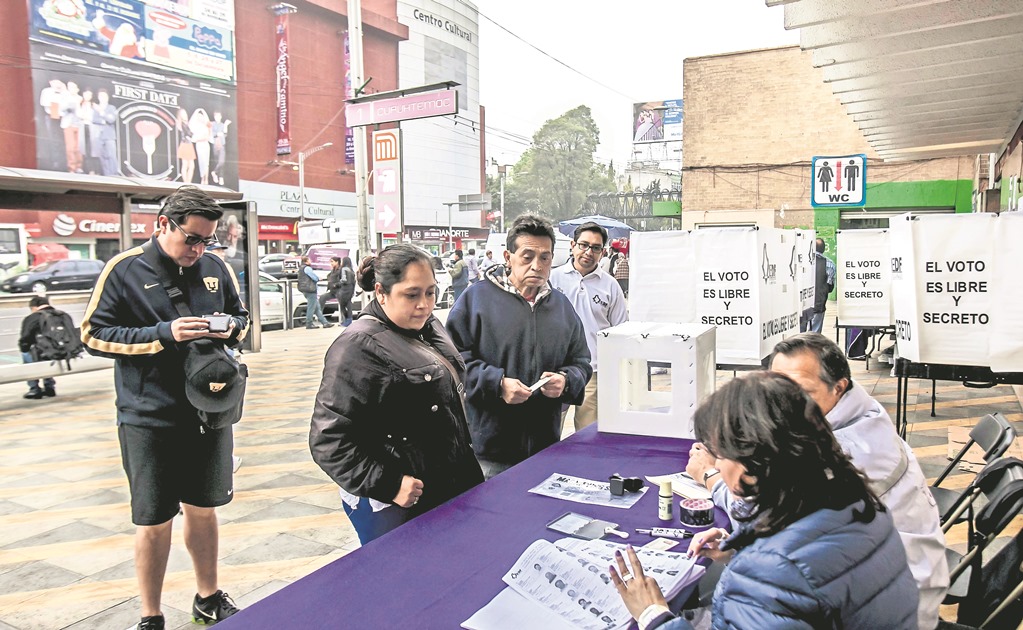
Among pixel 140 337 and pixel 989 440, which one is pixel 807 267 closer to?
pixel 989 440

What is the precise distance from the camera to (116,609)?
3.23m

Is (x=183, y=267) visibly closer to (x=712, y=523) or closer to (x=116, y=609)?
(x=116, y=609)

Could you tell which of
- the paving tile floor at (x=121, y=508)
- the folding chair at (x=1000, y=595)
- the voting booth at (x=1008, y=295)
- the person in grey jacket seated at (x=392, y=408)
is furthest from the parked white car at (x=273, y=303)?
the folding chair at (x=1000, y=595)

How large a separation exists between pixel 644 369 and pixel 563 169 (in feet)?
206

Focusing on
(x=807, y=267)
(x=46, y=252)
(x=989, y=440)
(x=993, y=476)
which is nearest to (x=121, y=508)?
(x=993, y=476)

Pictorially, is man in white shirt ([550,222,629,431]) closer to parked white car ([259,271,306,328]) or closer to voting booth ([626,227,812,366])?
voting booth ([626,227,812,366])

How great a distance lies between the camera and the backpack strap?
283cm

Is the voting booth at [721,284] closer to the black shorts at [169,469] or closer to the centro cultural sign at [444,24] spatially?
the black shorts at [169,469]

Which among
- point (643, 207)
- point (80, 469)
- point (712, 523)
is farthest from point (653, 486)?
point (643, 207)

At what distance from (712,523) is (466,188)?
49.2 metres

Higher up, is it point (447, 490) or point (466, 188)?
point (466, 188)

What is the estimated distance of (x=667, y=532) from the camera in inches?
79.0

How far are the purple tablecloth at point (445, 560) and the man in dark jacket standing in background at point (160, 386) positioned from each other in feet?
4.07

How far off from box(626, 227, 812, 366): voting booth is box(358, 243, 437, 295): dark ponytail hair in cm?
367
